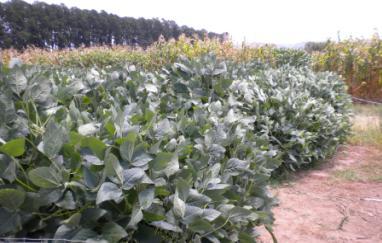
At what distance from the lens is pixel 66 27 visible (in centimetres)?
2819

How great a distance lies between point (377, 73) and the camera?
35.7 ft

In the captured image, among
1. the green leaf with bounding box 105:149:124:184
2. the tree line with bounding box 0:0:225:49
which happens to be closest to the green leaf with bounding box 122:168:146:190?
the green leaf with bounding box 105:149:124:184

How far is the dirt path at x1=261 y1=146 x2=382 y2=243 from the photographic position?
269cm

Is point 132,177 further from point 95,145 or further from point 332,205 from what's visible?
point 332,205

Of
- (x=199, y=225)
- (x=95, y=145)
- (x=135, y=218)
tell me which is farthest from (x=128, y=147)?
(x=199, y=225)

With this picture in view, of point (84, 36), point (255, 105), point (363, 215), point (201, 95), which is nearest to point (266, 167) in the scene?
point (201, 95)

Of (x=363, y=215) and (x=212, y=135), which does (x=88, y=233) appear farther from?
(x=363, y=215)

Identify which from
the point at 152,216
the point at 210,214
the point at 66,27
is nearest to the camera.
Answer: the point at 152,216

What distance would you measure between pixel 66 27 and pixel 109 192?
96.8 ft

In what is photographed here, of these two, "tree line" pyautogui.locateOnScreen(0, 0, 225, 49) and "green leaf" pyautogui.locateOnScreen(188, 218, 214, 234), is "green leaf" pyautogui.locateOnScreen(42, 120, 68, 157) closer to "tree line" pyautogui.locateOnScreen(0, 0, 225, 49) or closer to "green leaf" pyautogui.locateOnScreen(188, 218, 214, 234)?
"green leaf" pyautogui.locateOnScreen(188, 218, 214, 234)

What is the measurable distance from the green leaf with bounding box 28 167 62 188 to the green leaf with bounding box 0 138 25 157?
0.27 feet

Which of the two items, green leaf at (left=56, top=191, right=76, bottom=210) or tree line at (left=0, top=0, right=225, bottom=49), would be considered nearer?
green leaf at (left=56, top=191, right=76, bottom=210)

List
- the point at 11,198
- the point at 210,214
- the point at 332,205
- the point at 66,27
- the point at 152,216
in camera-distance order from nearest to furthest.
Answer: the point at 11,198 → the point at 152,216 → the point at 210,214 → the point at 332,205 → the point at 66,27

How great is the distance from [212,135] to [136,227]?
618 mm
